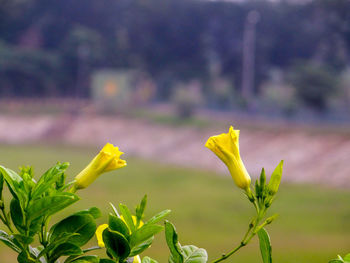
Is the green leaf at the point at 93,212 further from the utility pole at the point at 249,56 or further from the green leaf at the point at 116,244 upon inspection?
the utility pole at the point at 249,56

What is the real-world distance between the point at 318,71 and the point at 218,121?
2693 millimetres

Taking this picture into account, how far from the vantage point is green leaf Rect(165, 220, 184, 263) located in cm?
34

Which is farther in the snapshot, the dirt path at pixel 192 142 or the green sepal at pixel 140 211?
the dirt path at pixel 192 142

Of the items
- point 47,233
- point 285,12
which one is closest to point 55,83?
point 285,12

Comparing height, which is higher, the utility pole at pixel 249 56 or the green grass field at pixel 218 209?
the utility pole at pixel 249 56

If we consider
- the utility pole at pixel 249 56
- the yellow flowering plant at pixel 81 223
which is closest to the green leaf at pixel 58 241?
the yellow flowering plant at pixel 81 223

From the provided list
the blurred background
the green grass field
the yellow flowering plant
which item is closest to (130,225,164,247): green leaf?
the yellow flowering plant

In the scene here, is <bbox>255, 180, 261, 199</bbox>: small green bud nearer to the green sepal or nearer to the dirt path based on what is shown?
the green sepal

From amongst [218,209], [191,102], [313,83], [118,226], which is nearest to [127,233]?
[118,226]

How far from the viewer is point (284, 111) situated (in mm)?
11414

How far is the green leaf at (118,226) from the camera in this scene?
337 millimetres

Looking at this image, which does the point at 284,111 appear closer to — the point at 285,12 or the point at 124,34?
the point at 285,12

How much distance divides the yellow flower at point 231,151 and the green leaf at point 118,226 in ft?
0.26

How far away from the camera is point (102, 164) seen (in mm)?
364
